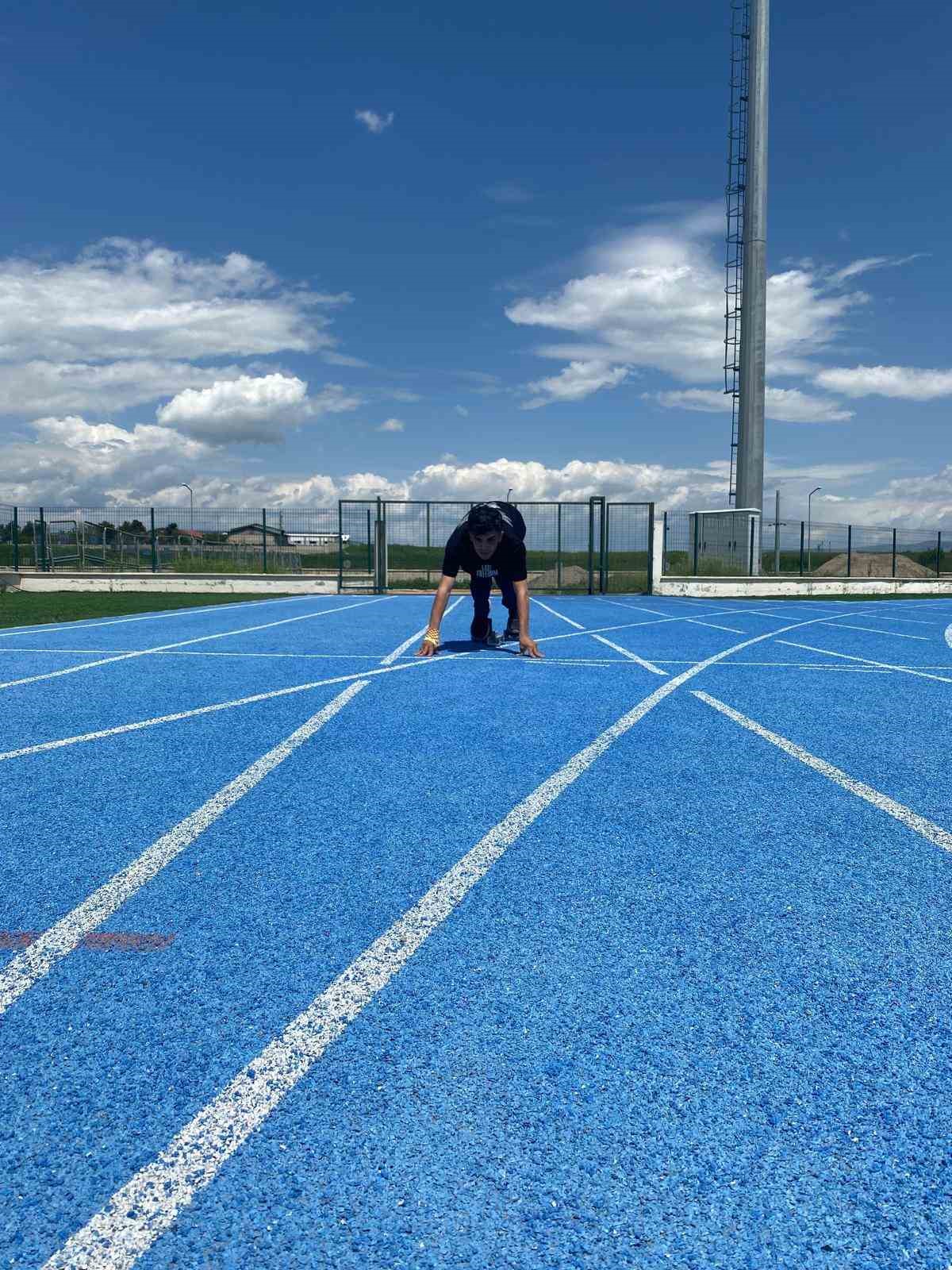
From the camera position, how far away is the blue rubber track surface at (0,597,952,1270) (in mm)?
1747

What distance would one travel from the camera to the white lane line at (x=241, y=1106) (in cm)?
168

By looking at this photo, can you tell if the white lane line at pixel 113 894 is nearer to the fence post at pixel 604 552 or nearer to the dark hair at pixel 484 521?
the dark hair at pixel 484 521

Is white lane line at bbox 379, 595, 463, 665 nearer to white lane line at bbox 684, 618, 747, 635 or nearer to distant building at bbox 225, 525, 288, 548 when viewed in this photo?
white lane line at bbox 684, 618, 747, 635

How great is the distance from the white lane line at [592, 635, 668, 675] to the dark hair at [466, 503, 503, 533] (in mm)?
2287

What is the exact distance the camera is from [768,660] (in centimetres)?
1005

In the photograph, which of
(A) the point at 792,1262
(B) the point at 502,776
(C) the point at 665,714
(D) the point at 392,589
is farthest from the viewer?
(D) the point at 392,589

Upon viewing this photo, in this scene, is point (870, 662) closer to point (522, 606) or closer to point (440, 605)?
point (522, 606)

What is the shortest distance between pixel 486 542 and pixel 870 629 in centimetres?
870

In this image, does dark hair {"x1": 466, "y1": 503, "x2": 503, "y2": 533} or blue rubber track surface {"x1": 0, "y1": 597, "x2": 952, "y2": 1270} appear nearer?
blue rubber track surface {"x1": 0, "y1": 597, "x2": 952, "y2": 1270}

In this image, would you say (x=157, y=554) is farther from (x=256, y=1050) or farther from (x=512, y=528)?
(x=256, y=1050)

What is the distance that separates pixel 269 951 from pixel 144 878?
0.86 m

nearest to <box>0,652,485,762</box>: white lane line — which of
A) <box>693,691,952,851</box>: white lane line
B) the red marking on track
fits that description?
the red marking on track

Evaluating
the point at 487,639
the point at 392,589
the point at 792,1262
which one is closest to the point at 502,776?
the point at 792,1262

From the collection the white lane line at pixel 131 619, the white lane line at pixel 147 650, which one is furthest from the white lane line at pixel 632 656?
the white lane line at pixel 131 619
